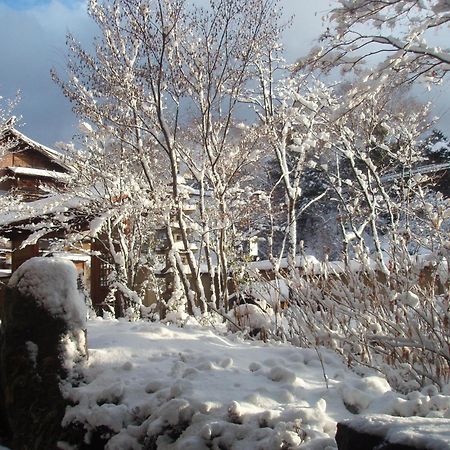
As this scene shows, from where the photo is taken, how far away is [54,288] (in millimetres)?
4012

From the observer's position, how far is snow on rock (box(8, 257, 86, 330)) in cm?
394

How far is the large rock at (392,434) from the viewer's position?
1843mm

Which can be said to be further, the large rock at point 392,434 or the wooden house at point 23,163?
the wooden house at point 23,163

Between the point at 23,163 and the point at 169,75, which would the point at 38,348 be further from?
the point at 23,163

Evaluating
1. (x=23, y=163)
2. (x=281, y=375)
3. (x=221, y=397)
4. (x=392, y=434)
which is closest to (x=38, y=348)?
(x=221, y=397)

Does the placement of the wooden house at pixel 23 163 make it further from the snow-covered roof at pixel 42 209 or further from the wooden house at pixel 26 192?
the snow-covered roof at pixel 42 209

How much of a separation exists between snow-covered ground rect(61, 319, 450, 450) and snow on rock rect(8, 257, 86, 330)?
39 centimetres

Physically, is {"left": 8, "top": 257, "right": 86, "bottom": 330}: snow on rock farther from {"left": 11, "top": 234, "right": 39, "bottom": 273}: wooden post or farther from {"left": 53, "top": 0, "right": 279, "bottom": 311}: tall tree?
{"left": 11, "top": 234, "right": 39, "bottom": 273}: wooden post

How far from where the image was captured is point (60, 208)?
12.6m

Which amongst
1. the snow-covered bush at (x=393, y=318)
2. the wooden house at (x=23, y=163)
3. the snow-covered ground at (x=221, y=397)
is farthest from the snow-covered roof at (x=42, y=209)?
the snow-covered bush at (x=393, y=318)

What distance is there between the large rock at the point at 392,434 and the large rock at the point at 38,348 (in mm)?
2247

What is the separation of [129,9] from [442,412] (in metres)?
8.63

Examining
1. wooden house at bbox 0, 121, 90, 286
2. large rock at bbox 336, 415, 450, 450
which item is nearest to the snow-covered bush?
large rock at bbox 336, 415, 450, 450

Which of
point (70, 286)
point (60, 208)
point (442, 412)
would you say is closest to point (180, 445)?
point (442, 412)
